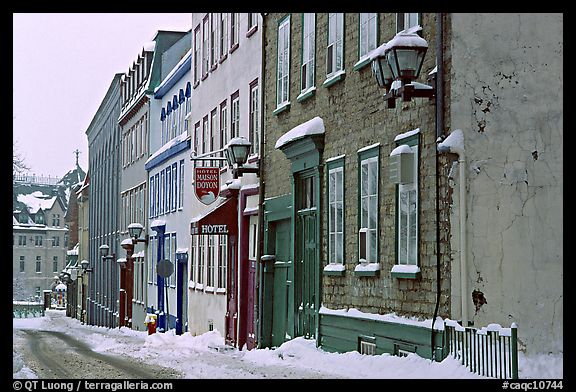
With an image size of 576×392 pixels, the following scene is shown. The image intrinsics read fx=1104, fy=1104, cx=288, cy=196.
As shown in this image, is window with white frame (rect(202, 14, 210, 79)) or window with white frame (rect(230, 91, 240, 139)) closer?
window with white frame (rect(230, 91, 240, 139))

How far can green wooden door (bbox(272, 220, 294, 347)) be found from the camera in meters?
22.2

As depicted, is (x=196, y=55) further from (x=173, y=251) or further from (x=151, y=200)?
(x=151, y=200)

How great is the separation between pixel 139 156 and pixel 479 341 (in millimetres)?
36110

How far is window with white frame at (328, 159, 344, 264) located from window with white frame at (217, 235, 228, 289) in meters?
9.57

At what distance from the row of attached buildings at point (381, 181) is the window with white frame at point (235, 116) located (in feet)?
0.34

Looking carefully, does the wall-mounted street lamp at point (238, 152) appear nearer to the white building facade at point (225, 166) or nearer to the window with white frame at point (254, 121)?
the white building facade at point (225, 166)

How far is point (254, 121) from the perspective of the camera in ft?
83.7

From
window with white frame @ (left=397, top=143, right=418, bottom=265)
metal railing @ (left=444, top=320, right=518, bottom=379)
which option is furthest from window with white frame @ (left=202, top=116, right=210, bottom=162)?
metal railing @ (left=444, top=320, right=518, bottom=379)

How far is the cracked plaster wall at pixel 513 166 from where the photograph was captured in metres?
14.0

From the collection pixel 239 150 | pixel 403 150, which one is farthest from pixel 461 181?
pixel 239 150

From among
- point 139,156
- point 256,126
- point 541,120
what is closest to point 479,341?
point 541,120

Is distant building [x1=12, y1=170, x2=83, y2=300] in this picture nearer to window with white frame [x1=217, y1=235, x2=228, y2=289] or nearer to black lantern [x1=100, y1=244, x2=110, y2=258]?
black lantern [x1=100, y1=244, x2=110, y2=258]

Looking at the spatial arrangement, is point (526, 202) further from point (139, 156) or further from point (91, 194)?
point (91, 194)

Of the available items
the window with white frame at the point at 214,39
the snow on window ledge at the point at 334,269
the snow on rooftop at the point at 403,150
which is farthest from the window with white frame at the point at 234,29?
the snow on rooftop at the point at 403,150
